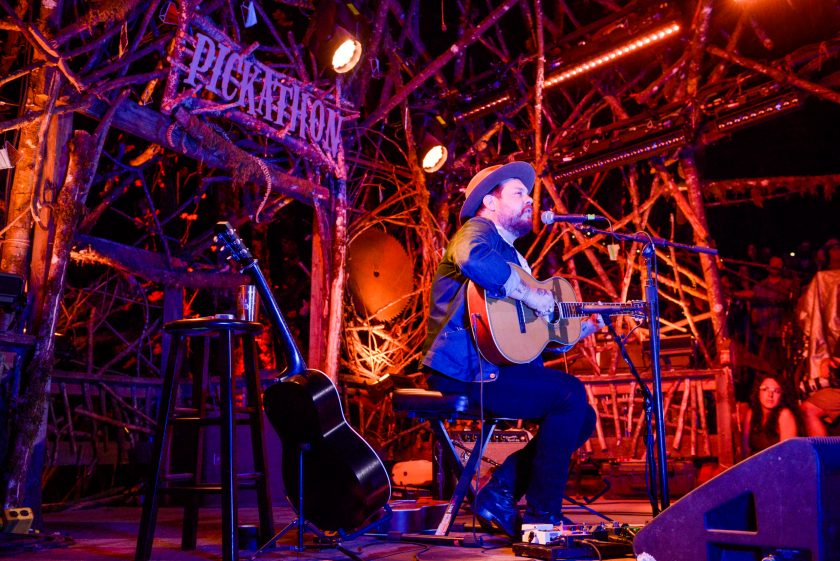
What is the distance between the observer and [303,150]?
23.3ft

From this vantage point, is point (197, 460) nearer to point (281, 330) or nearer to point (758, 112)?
point (281, 330)

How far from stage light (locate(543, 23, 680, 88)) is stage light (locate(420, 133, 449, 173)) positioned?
4.59 feet

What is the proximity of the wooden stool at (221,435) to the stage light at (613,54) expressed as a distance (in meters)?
5.46

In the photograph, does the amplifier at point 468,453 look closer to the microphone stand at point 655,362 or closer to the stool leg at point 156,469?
the microphone stand at point 655,362

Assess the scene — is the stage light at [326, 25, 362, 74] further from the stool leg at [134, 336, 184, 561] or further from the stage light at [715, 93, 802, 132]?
the stool leg at [134, 336, 184, 561]

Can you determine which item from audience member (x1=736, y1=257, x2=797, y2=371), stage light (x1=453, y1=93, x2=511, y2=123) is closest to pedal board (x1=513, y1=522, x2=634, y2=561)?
stage light (x1=453, y1=93, x2=511, y2=123)

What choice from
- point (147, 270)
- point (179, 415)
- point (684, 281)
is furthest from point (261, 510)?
point (684, 281)

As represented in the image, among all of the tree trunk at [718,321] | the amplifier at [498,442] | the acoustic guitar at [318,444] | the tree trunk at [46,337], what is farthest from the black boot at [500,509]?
the tree trunk at [718,321]

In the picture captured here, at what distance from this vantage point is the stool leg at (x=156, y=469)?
3234mm

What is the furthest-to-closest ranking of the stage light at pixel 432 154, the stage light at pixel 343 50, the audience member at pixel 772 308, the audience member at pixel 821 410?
the audience member at pixel 772 308 → the stage light at pixel 432 154 → the audience member at pixel 821 410 → the stage light at pixel 343 50

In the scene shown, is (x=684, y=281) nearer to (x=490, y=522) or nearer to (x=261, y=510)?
(x=490, y=522)

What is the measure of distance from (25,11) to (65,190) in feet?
4.93

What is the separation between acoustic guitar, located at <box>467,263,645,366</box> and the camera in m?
3.80

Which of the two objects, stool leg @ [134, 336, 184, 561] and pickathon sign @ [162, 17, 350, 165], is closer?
stool leg @ [134, 336, 184, 561]
